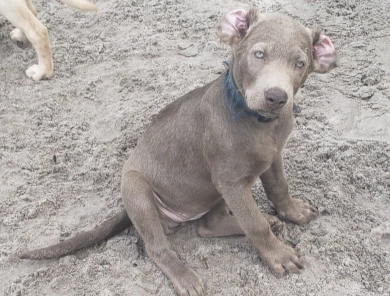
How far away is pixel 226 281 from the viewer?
3.40 metres

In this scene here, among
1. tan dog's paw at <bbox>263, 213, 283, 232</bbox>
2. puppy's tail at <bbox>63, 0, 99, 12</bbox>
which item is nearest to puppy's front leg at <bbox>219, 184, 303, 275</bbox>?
tan dog's paw at <bbox>263, 213, 283, 232</bbox>

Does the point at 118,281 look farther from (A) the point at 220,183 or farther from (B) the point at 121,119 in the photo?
(B) the point at 121,119

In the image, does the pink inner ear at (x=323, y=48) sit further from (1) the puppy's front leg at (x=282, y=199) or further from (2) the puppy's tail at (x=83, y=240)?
(2) the puppy's tail at (x=83, y=240)

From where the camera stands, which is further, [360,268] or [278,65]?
[360,268]

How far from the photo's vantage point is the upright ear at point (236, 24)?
3.18 metres

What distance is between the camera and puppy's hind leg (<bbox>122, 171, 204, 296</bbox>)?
3377mm

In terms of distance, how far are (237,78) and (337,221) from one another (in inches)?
51.3

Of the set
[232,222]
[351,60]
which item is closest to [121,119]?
[232,222]

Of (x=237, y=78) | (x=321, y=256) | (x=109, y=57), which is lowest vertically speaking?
(x=109, y=57)

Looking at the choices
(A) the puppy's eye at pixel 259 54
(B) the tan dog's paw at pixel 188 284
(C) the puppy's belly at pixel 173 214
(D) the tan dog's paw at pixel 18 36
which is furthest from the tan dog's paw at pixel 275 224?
(D) the tan dog's paw at pixel 18 36

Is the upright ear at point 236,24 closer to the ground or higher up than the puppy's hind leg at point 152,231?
higher up

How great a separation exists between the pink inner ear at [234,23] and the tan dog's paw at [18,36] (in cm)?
360

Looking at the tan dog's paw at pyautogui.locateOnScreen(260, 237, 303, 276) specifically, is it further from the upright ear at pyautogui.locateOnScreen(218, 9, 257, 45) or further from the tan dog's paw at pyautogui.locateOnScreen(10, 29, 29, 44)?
the tan dog's paw at pyautogui.locateOnScreen(10, 29, 29, 44)

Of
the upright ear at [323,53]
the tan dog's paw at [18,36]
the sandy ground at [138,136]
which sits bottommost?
the tan dog's paw at [18,36]
